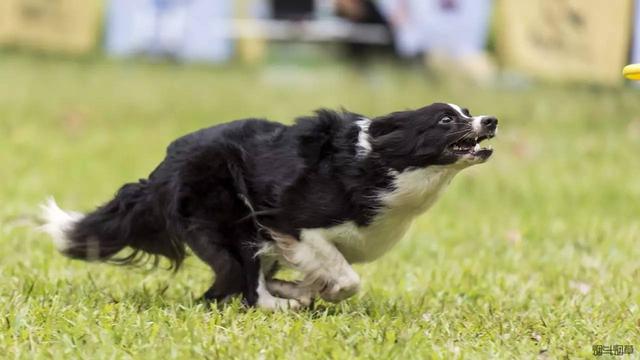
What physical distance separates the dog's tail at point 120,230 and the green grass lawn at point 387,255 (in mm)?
175

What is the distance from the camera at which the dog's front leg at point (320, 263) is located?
4.89 m

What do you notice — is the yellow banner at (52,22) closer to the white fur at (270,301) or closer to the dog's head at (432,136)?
the white fur at (270,301)

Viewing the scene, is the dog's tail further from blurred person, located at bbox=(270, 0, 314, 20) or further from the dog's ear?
blurred person, located at bbox=(270, 0, 314, 20)

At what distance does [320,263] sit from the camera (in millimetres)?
4914

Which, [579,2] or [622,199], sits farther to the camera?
[579,2]

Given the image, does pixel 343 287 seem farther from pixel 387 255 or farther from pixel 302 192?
pixel 387 255

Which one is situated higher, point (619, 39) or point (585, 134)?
point (619, 39)

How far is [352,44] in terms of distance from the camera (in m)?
16.4

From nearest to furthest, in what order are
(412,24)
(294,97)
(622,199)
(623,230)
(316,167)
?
(316,167), (623,230), (622,199), (412,24), (294,97)

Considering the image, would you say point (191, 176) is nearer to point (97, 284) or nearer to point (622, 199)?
point (97, 284)

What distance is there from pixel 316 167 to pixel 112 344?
115 cm

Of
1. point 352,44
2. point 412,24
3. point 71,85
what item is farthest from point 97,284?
point 352,44

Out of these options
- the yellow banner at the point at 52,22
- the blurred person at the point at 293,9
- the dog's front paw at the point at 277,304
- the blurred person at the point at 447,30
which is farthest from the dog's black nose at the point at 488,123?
the blurred person at the point at 293,9

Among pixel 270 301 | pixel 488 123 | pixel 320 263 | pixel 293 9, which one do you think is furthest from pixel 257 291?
pixel 293 9
